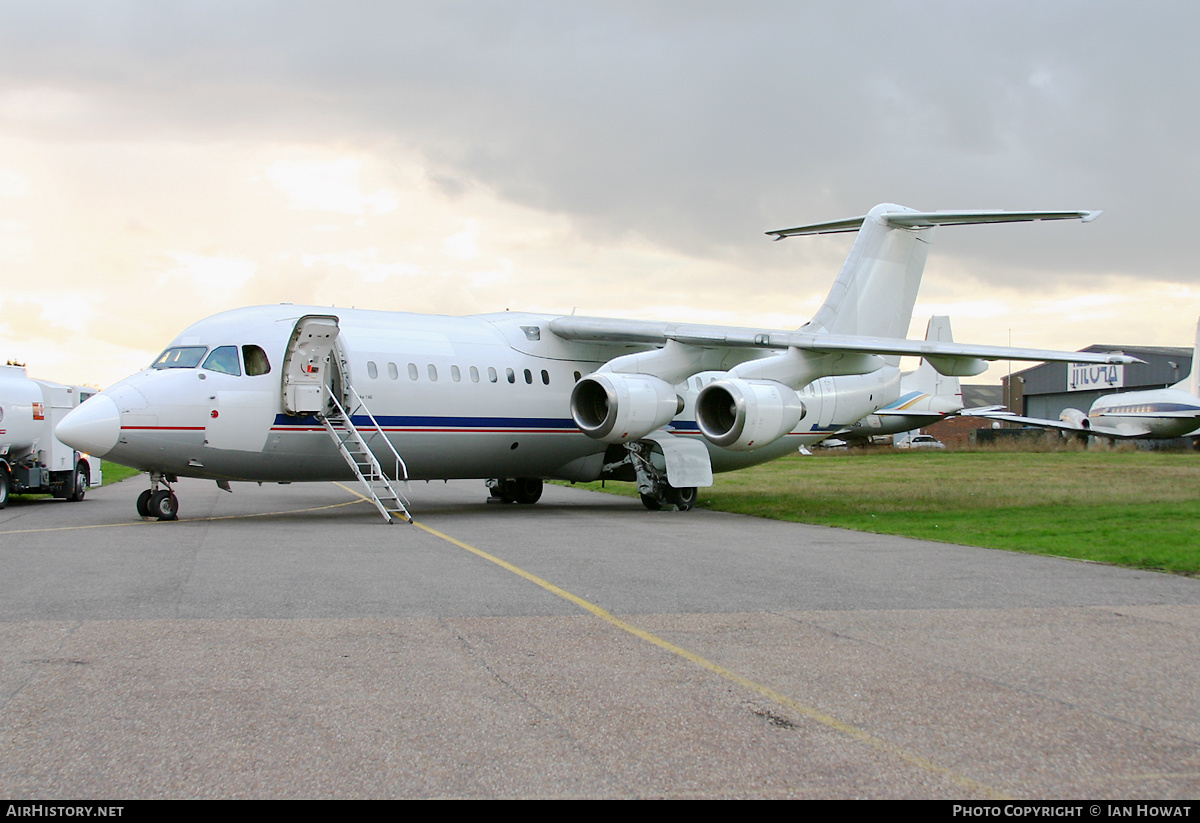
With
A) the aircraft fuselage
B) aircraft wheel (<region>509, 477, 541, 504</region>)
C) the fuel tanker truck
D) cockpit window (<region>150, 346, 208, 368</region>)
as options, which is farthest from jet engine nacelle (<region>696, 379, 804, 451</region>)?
the fuel tanker truck

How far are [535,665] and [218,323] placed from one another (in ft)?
40.7

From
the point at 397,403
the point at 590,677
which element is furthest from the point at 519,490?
the point at 590,677

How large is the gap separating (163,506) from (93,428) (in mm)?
1956

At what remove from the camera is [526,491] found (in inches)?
874

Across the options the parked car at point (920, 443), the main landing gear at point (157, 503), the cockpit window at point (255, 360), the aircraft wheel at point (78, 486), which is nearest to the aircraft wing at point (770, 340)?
the cockpit window at point (255, 360)

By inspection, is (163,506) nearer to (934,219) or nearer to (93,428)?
(93,428)

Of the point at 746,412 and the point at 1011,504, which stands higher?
the point at 746,412

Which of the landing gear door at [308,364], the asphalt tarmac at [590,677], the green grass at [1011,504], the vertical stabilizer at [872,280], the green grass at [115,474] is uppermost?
the vertical stabilizer at [872,280]

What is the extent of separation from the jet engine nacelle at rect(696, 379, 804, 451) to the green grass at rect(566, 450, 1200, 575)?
1.58 m

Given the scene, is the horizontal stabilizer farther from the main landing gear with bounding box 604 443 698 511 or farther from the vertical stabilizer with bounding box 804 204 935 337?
the main landing gear with bounding box 604 443 698 511

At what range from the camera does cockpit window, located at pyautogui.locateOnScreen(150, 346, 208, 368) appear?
1602cm

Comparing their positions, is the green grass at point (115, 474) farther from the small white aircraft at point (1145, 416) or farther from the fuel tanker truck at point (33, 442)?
the small white aircraft at point (1145, 416)

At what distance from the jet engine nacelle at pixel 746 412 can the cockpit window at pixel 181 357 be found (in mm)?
8700

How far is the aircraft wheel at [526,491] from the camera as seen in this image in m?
22.1
